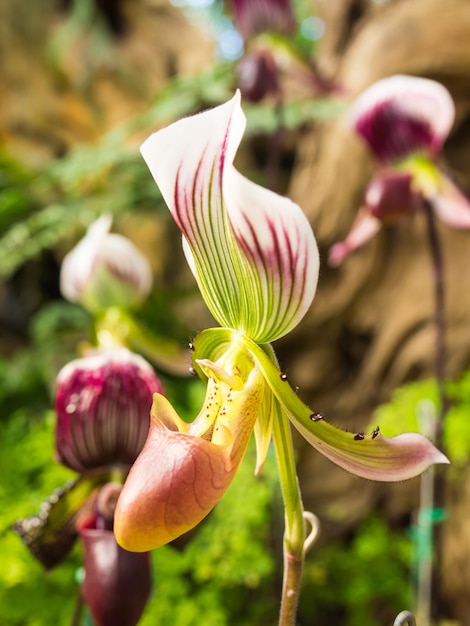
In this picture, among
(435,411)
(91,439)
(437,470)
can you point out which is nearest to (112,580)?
(91,439)

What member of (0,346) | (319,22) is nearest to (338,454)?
(319,22)

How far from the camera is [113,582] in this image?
0.50 meters

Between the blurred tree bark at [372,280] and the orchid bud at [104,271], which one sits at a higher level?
the orchid bud at [104,271]

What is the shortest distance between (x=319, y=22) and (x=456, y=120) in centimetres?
52

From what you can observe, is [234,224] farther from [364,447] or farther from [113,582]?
[113,582]

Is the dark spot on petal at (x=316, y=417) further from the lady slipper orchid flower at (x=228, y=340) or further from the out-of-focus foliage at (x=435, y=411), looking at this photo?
the out-of-focus foliage at (x=435, y=411)

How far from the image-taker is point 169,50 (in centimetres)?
191

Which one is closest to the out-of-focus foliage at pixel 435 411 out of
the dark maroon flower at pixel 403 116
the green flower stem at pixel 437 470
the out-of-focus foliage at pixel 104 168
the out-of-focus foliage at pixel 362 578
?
the green flower stem at pixel 437 470

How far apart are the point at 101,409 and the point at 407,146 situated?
24.7 inches

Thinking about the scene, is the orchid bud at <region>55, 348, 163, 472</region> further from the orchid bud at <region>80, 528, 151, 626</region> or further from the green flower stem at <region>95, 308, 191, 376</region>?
the green flower stem at <region>95, 308, 191, 376</region>

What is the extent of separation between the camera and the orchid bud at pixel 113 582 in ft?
1.63

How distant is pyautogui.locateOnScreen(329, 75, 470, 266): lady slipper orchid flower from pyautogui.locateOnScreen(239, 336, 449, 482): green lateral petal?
22.8 inches

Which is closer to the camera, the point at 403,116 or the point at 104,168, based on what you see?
the point at 403,116

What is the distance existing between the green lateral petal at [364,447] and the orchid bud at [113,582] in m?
0.25
